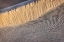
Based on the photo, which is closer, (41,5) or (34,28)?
(34,28)

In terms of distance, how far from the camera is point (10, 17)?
0.90 meters

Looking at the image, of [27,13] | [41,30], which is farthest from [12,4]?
[41,30]

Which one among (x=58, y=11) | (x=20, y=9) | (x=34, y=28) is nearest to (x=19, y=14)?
(x=20, y=9)

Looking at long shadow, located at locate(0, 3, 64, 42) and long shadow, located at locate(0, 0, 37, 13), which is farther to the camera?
long shadow, located at locate(0, 0, 37, 13)

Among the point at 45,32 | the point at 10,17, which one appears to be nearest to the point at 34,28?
the point at 45,32

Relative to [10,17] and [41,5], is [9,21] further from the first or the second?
[41,5]

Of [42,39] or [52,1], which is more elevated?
[52,1]

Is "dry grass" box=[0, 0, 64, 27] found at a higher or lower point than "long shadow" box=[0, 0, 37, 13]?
lower

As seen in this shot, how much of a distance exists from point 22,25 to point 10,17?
100mm

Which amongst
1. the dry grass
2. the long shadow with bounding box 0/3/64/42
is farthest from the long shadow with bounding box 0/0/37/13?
the long shadow with bounding box 0/3/64/42

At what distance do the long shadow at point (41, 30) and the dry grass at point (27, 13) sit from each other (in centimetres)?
4

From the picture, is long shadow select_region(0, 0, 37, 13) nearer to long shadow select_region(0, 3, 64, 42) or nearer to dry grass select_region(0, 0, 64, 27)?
dry grass select_region(0, 0, 64, 27)

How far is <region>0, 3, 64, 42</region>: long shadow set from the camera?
2.40ft

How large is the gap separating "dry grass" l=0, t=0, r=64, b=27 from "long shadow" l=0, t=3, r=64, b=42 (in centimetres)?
4
